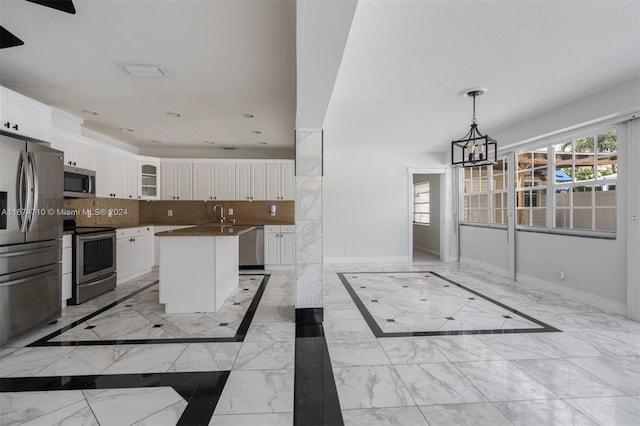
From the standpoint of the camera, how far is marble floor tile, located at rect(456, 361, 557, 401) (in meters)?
2.01

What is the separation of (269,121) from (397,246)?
4129mm

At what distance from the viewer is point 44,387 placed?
2092 mm

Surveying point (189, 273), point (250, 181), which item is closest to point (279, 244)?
point (250, 181)

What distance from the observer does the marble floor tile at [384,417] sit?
1.75 metres

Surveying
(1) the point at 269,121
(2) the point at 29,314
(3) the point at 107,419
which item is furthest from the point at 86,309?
(1) the point at 269,121

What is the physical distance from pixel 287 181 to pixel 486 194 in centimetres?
420

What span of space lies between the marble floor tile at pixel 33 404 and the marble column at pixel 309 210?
2072mm

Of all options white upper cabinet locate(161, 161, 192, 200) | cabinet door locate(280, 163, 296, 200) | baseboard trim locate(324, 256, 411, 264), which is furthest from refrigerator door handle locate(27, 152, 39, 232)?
baseboard trim locate(324, 256, 411, 264)

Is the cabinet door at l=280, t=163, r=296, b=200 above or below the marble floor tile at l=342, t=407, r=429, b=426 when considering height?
above

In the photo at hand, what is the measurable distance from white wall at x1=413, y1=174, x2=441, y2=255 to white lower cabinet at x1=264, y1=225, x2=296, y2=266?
4.02 m

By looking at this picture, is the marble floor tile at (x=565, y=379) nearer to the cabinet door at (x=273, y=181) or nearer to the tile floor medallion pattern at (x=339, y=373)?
the tile floor medallion pattern at (x=339, y=373)

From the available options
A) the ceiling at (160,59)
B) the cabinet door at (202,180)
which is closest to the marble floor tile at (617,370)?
the ceiling at (160,59)

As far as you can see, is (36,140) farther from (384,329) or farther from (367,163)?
(367,163)

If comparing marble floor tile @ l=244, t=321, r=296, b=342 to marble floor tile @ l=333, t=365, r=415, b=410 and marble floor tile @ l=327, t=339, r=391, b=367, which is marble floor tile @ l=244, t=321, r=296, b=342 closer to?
marble floor tile @ l=327, t=339, r=391, b=367
